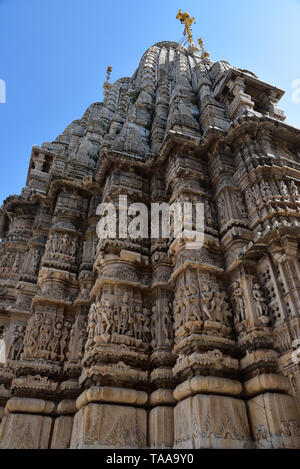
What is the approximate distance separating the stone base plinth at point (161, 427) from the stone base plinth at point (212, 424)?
0.28m

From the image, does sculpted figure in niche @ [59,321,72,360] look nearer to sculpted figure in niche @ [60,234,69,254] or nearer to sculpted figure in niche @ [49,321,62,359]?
sculpted figure in niche @ [49,321,62,359]

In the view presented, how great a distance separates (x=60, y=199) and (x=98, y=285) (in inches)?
224

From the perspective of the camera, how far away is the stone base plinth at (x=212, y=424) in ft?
16.6

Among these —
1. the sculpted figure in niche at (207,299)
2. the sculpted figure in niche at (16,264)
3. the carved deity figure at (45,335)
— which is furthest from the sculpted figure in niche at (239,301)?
the sculpted figure in niche at (16,264)

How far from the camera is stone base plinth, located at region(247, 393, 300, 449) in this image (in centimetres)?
484

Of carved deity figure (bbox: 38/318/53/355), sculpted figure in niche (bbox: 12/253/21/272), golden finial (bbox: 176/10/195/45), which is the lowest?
carved deity figure (bbox: 38/318/53/355)

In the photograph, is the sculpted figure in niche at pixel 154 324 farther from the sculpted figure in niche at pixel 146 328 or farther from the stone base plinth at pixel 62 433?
the stone base plinth at pixel 62 433

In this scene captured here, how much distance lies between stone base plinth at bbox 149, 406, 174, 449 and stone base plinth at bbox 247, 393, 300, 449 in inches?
60.8

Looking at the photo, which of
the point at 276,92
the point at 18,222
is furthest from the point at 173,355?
the point at 276,92

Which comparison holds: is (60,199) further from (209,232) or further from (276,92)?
(276,92)

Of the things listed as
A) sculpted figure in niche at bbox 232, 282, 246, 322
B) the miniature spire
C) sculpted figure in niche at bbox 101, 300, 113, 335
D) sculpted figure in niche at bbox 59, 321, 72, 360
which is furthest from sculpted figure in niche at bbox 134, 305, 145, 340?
the miniature spire

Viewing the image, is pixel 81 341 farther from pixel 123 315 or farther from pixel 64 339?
pixel 123 315

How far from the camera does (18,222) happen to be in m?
14.6
